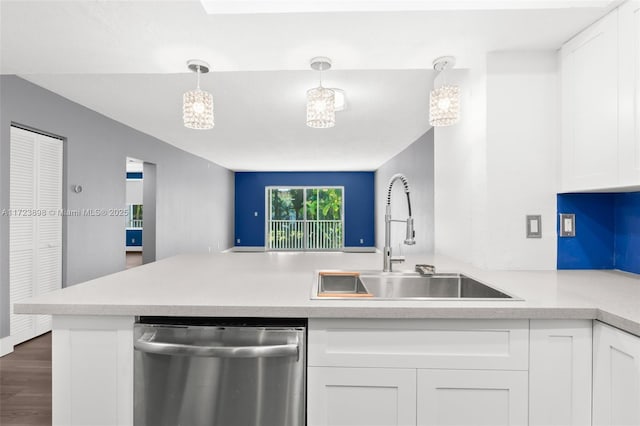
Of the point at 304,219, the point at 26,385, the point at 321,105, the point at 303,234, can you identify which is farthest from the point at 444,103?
the point at 303,234

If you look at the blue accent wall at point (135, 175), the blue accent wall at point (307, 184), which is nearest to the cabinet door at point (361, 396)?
the blue accent wall at point (307, 184)

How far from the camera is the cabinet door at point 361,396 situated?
1.15 meters

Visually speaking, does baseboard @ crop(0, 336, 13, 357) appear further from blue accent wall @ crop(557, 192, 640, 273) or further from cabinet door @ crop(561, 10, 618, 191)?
cabinet door @ crop(561, 10, 618, 191)

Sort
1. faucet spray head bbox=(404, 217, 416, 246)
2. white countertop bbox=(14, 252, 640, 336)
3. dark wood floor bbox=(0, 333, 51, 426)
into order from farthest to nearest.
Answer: dark wood floor bbox=(0, 333, 51, 426)
faucet spray head bbox=(404, 217, 416, 246)
white countertop bbox=(14, 252, 640, 336)

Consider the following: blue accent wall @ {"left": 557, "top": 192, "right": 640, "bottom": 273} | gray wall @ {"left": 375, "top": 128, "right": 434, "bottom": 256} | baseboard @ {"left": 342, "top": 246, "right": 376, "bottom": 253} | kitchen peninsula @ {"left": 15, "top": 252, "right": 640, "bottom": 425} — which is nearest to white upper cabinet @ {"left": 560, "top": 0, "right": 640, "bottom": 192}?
blue accent wall @ {"left": 557, "top": 192, "right": 640, "bottom": 273}

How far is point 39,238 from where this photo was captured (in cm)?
329

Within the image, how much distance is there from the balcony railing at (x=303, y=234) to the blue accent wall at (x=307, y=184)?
0.34 m

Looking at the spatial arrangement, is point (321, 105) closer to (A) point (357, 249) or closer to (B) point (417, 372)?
(B) point (417, 372)

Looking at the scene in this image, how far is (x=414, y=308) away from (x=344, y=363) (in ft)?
0.99

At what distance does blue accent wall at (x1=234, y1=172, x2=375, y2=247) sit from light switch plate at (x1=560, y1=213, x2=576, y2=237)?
27.3 ft

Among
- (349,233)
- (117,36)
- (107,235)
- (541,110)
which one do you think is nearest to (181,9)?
(117,36)

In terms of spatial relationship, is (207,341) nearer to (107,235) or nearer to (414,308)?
(414,308)

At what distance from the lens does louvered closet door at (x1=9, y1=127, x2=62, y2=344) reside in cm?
303

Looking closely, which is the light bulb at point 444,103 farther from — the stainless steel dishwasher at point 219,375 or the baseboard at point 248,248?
the baseboard at point 248,248
